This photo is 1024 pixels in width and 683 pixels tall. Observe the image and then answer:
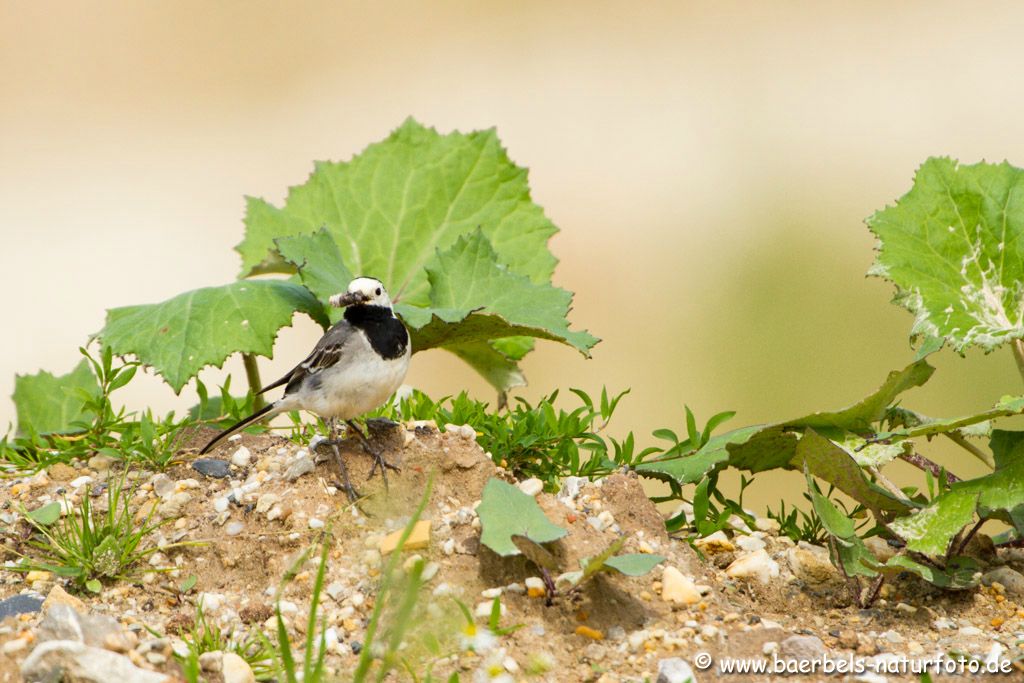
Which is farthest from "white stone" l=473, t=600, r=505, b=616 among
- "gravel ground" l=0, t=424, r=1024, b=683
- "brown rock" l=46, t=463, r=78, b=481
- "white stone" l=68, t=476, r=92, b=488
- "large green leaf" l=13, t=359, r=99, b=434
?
"large green leaf" l=13, t=359, r=99, b=434

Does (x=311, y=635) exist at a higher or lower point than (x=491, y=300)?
lower

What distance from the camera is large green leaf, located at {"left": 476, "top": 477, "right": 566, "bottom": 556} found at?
362 centimetres

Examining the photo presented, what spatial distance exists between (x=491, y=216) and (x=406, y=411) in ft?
3.85

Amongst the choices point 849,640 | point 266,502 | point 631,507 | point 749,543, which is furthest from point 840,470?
point 266,502

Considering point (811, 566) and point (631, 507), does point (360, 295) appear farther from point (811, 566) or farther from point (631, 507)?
point (811, 566)

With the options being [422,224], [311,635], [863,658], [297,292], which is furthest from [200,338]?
[863,658]

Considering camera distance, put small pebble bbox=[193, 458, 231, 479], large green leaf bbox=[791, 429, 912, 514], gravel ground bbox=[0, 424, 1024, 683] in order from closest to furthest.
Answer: gravel ground bbox=[0, 424, 1024, 683], large green leaf bbox=[791, 429, 912, 514], small pebble bbox=[193, 458, 231, 479]

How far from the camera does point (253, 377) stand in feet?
17.6

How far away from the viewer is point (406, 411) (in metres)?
4.97

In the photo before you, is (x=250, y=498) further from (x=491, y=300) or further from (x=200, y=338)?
(x=491, y=300)

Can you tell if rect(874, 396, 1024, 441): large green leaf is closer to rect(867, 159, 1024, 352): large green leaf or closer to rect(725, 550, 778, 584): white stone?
rect(867, 159, 1024, 352): large green leaf

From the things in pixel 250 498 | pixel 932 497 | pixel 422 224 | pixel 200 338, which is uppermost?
pixel 422 224

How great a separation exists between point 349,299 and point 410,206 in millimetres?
1377

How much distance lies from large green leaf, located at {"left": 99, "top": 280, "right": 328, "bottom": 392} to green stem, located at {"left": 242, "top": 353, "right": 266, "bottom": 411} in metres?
0.48
